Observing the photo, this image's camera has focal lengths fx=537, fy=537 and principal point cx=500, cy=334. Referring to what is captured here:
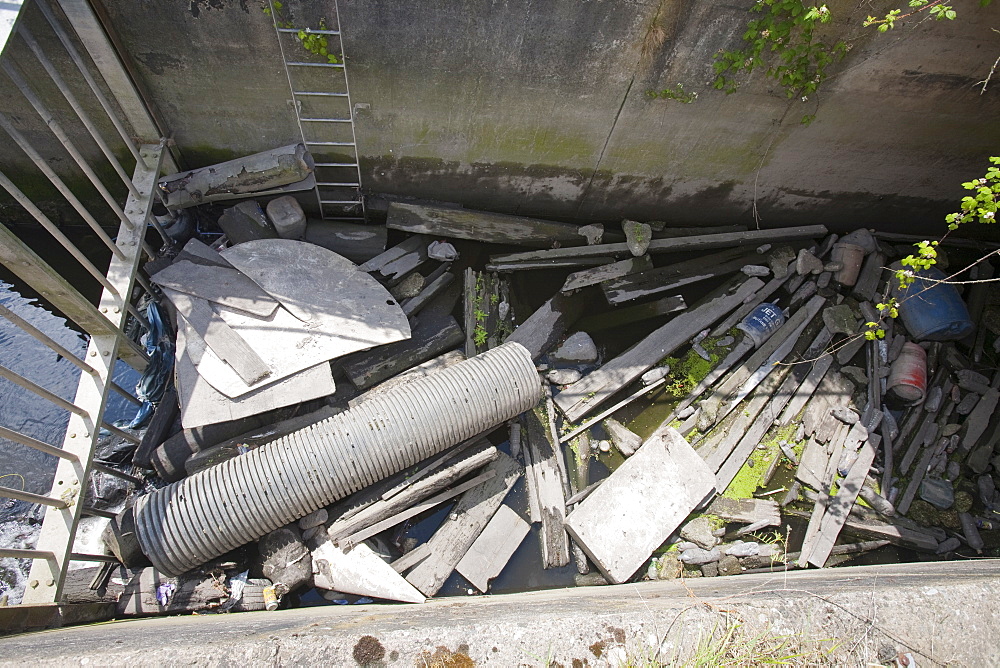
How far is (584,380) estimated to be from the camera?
5730 millimetres

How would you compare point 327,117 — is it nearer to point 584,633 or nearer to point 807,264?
point 584,633

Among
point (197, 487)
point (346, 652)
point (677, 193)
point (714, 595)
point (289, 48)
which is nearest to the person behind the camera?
point (346, 652)

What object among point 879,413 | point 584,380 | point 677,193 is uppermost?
point 677,193

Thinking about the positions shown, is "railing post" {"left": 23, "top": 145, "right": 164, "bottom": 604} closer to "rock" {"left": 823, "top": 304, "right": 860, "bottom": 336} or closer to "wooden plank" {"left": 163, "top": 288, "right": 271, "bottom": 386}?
"wooden plank" {"left": 163, "top": 288, "right": 271, "bottom": 386}

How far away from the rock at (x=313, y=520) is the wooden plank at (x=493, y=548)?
48.3 inches

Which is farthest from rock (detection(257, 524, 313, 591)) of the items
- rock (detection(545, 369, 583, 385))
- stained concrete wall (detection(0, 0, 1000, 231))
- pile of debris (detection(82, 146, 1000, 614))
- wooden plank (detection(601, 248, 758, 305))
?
wooden plank (detection(601, 248, 758, 305))

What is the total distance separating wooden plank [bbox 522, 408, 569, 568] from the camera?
4.83 meters

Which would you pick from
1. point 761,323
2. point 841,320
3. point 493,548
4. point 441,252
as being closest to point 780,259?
point 841,320

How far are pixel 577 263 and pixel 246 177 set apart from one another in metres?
3.83

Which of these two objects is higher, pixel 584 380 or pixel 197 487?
pixel 584 380

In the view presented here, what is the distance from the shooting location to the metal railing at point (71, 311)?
358 centimetres

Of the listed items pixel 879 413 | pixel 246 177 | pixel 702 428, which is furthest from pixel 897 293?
pixel 246 177

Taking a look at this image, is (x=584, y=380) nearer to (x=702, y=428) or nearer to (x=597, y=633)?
(x=702, y=428)

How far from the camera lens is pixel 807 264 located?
6770 millimetres
